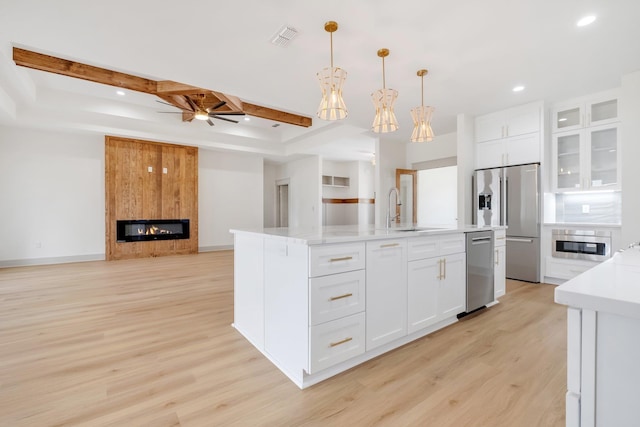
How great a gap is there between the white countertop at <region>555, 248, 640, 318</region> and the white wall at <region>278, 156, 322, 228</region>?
688 cm

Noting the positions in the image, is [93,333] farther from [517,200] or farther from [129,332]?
[517,200]

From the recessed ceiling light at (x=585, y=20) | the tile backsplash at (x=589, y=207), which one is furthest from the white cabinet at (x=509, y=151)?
the recessed ceiling light at (x=585, y=20)

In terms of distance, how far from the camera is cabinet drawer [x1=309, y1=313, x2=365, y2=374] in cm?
163

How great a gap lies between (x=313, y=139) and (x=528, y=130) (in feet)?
14.2

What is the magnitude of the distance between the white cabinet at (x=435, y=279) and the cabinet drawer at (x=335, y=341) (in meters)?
0.54

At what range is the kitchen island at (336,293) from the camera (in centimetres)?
165

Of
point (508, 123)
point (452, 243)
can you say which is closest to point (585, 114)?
point (508, 123)

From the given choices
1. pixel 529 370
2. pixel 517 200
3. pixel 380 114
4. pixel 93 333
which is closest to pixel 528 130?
pixel 517 200

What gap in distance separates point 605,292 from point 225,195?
755 cm

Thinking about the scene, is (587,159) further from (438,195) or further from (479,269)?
(438,195)

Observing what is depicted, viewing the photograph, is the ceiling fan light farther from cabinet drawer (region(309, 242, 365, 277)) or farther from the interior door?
cabinet drawer (region(309, 242, 365, 277))

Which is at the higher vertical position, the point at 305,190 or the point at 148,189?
the point at 305,190

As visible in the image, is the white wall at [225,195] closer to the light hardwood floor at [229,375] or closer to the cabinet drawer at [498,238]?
the light hardwood floor at [229,375]

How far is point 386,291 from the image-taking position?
6.56 feet
